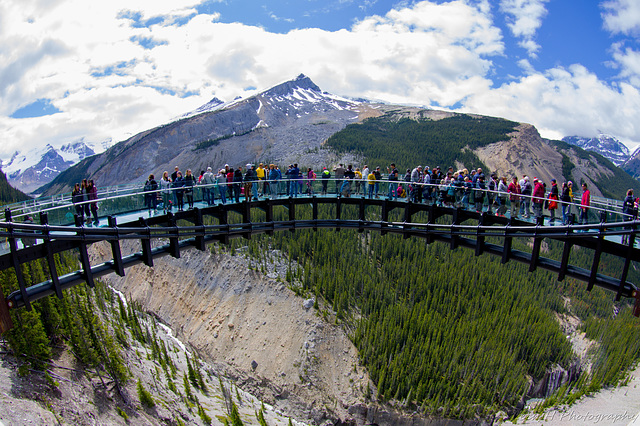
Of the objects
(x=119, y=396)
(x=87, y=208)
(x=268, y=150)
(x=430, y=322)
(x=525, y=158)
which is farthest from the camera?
(x=268, y=150)

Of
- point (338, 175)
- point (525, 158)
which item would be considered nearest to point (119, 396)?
point (338, 175)

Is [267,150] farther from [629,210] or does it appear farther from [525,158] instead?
[629,210]

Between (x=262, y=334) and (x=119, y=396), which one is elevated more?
(x=119, y=396)

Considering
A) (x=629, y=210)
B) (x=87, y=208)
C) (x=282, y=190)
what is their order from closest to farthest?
1. (x=629, y=210)
2. (x=87, y=208)
3. (x=282, y=190)

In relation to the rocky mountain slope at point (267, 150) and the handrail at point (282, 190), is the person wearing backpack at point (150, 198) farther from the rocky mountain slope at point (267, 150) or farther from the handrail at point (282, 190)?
the rocky mountain slope at point (267, 150)

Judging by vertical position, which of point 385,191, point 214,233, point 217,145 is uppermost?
point 217,145

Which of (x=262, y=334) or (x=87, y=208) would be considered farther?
(x=262, y=334)

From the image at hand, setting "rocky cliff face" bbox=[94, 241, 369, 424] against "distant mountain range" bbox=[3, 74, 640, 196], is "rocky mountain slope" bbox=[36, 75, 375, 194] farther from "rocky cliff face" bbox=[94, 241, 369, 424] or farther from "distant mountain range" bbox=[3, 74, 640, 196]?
"rocky cliff face" bbox=[94, 241, 369, 424]

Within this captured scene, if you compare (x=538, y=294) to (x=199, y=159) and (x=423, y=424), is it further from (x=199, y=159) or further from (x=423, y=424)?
(x=199, y=159)

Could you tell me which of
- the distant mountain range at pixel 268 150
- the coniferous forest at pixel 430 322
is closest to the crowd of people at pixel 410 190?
the coniferous forest at pixel 430 322

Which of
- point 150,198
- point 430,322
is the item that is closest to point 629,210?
point 150,198

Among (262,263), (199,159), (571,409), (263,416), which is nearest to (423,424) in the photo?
(263,416)

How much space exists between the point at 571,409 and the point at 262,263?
33753 mm

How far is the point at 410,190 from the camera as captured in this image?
23.6 meters
